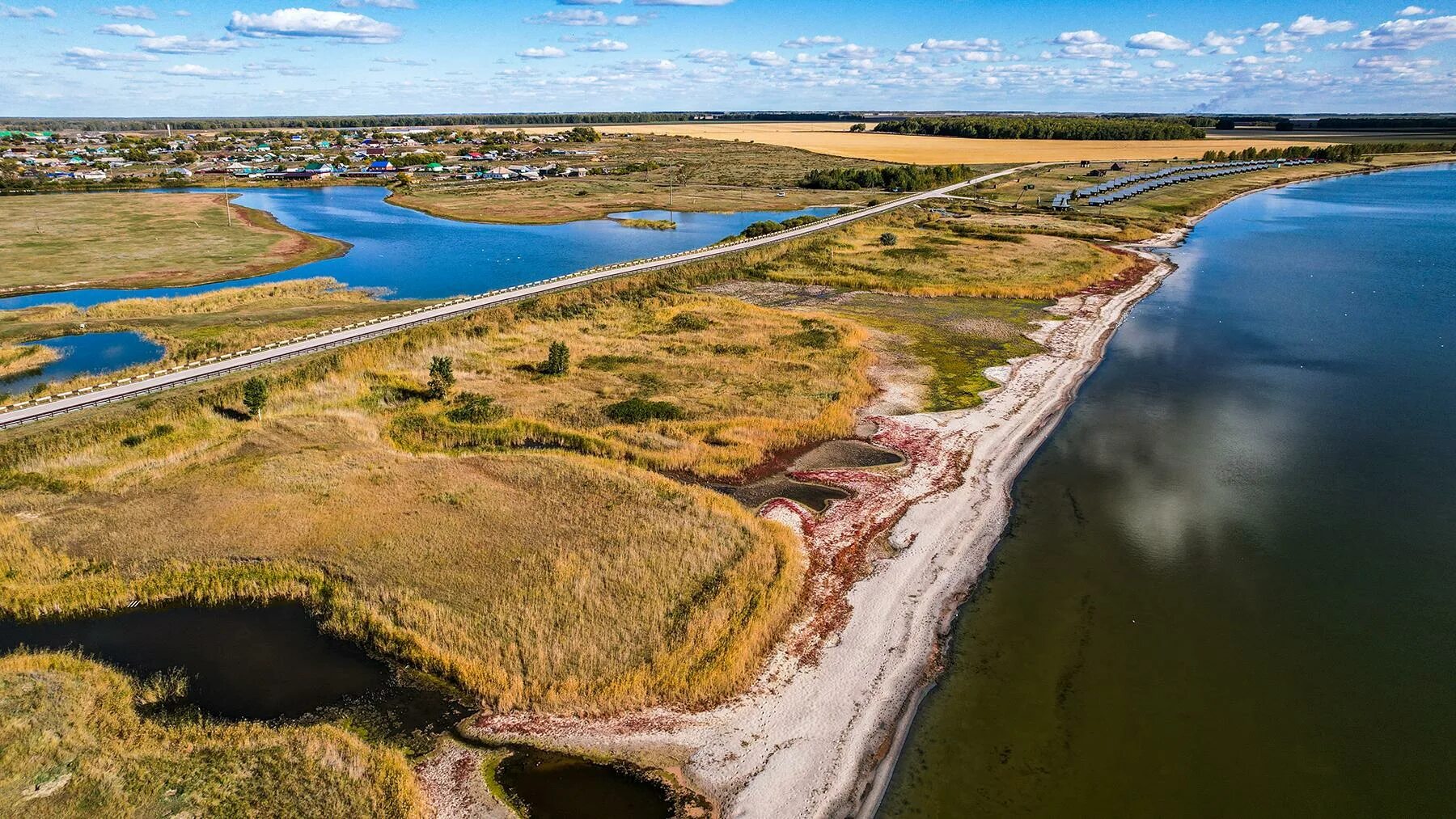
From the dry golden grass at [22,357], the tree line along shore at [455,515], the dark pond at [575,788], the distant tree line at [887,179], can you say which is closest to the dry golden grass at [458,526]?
the tree line along shore at [455,515]

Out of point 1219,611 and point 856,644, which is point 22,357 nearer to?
point 856,644

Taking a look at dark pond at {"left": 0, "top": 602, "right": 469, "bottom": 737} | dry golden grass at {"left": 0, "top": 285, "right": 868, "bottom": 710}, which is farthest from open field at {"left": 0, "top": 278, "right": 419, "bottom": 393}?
dark pond at {"left": 0, "top": 602, "right": 469, "bottom": 737}

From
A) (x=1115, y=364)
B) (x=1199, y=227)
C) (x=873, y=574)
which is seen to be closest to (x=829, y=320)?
(x=1115, y=364)

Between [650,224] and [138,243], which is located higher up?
[650,224]

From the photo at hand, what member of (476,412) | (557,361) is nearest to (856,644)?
(476,412)

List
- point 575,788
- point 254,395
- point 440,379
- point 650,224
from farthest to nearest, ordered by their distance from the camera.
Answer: point 650,224
point 440,379
point 254,395
point 575,788

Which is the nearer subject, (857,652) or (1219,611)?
(857,652)
